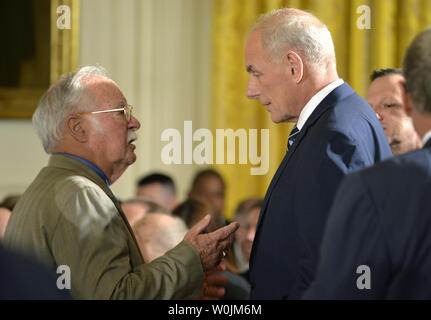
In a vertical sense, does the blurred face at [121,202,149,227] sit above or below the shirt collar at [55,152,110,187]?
below

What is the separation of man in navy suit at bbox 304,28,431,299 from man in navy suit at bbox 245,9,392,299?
394mm

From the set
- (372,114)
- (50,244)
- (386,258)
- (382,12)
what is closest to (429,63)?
(386,258)

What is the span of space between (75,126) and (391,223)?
1.10 metres

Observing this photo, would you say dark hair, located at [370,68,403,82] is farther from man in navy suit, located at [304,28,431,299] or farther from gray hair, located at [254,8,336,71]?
man in navy suit, located at [304,28,431,299]

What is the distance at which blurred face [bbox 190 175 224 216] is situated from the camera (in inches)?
219

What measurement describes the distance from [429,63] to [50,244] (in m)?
1.07

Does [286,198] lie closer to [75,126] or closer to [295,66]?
[295,66]

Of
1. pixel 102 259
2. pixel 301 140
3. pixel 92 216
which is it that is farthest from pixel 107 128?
pixel 301 140

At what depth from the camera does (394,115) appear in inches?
Result: 102

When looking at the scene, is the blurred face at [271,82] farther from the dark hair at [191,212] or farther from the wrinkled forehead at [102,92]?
the dark hair at [191,212]

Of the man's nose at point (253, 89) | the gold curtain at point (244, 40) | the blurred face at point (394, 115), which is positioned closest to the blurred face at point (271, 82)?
the man's nose at point (253, 89)

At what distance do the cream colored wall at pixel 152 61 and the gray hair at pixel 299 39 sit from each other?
4193 millimetres

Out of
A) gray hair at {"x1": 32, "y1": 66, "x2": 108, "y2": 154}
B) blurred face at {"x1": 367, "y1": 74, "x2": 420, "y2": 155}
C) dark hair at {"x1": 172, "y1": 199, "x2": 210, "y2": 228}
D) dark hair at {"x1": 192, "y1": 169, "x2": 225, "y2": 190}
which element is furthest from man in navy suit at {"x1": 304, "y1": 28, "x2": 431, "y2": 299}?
dark hair at {"x1": 192, "y1": 169, "x2": 225, "y2": 190}
